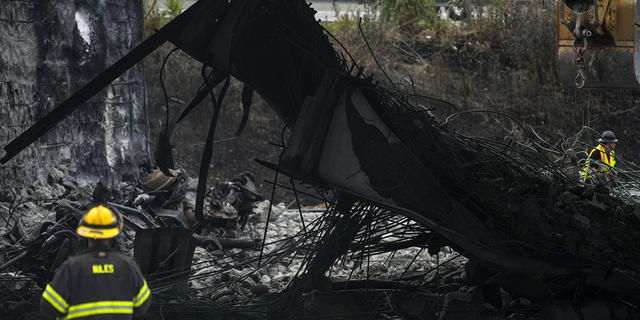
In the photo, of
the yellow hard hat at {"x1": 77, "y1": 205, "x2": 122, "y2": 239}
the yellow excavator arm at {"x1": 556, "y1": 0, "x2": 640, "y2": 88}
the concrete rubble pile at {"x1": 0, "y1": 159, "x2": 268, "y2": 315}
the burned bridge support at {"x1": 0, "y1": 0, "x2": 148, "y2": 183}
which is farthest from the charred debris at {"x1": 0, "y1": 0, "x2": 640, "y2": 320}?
the burned bridge support at {"x1": 0, "y1": 0, "x2": 148, "y2": 183}

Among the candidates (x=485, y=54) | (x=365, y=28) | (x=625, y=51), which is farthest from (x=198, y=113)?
(x=625, y=51)

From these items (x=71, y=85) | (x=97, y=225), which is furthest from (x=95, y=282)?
(x=71, y=85)

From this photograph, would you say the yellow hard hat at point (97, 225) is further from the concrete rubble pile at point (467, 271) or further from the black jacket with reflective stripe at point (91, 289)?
the concrete rubble pile at point (467, 271)

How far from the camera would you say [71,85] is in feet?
31.7

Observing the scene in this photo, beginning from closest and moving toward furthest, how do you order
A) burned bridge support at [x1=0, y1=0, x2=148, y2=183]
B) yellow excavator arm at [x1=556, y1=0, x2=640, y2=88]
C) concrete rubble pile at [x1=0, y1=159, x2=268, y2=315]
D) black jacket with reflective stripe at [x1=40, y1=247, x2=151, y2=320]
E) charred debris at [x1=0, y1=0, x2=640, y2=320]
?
black jacket with reflective stripe at [x1=40, y1=247, x2=151, y2=320] < charred debris at [x1=0, y1=0, x2=640, y2=320] < concrete rubble pile at [x1=0, y1=159, x2=268, y2=315] < yellow excavator arm at [x1=556, y1=0, x2=640, y2=88] < burned bridge support at [x1=0, y1=0, x2=148, y2=183]

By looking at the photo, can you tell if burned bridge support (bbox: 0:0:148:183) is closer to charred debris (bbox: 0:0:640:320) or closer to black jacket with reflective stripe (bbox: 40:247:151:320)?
charred debris (bbox: 0:0:640:320)

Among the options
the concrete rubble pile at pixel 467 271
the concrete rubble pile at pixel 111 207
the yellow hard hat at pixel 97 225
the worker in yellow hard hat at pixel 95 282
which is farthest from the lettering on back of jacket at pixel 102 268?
the concrete rubble pile at pixel 111 207

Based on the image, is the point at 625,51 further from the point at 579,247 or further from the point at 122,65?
the point at 122,65

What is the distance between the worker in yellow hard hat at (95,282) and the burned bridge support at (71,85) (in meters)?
5.80

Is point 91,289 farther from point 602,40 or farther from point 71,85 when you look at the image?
point 71,85

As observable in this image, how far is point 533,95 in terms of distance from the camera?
14.9m

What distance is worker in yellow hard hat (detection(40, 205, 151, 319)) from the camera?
3.28 meters

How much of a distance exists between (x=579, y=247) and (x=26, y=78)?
6.95 meters

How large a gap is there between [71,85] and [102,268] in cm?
685
